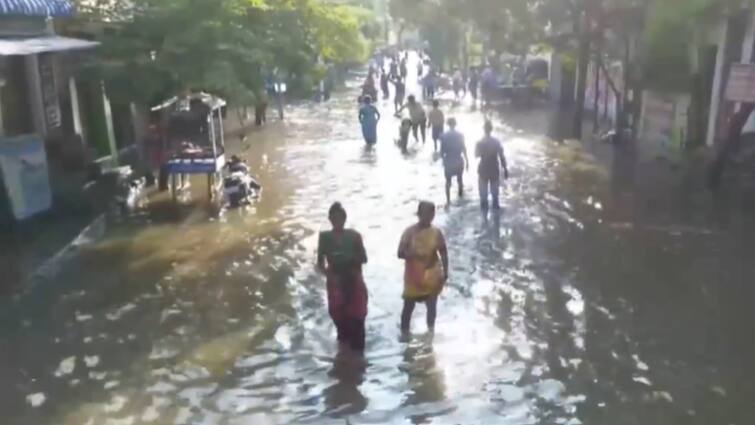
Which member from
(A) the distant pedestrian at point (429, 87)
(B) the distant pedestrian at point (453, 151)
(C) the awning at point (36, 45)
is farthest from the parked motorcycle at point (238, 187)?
(A) the distant pedestrian at point (429, 87)

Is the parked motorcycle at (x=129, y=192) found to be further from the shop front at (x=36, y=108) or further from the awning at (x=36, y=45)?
the awning at (x=36, y=45)

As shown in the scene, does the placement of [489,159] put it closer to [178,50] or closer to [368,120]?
[178,50]

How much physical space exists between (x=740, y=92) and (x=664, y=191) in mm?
2300

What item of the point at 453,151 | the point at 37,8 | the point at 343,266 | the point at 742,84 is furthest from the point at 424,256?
the point at 742,84

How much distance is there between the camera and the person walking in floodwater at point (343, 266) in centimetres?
848

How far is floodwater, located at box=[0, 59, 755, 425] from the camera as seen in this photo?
7.98 m

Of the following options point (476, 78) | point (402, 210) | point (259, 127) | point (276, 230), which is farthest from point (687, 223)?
point (476, 78)

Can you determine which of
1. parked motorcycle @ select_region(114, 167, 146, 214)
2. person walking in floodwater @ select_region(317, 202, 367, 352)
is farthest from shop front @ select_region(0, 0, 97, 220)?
person walking in floodwater @ select_region(317, 202, 367, 352)

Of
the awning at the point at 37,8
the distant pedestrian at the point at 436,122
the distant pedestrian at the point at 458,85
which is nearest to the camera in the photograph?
the awning at the point at 37,8

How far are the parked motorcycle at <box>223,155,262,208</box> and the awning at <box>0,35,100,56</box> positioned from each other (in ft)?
11.2

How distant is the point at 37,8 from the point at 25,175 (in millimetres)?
3055

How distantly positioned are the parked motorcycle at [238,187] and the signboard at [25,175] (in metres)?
3.10

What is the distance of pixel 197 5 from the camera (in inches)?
695

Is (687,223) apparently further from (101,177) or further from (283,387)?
(101,177)
